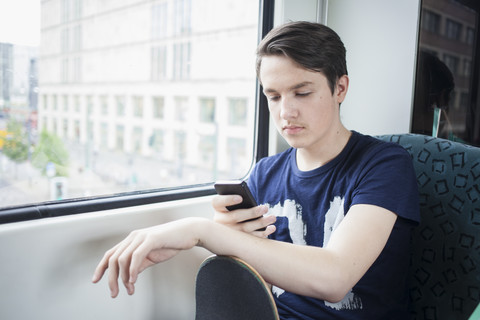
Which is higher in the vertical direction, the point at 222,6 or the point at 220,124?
the point at 222,6

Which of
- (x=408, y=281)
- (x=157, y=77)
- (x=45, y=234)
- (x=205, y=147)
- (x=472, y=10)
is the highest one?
(x=472, y=10)

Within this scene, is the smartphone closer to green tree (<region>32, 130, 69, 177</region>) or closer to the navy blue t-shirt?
the navy blue t-shirt

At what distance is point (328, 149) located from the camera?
1188 millimetres

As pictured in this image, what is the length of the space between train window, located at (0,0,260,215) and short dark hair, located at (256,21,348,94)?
0.77 meters

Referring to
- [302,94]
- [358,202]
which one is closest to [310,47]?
[302,94]

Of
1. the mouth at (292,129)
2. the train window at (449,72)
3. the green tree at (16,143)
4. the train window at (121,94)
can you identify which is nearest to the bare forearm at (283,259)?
the mouth at (292,129)

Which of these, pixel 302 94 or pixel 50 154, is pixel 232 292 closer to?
pixel 302 94

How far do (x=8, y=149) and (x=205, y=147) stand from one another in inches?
45.3

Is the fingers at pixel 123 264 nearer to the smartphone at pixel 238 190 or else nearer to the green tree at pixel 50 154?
the smartphone at pixel 238 190

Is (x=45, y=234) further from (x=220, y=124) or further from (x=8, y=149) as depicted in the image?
(x=220, y=124)

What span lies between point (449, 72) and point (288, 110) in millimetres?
807

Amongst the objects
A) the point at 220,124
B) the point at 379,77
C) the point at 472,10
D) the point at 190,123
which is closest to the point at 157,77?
the point at 190,123

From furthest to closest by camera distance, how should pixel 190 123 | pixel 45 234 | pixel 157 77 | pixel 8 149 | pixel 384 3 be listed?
1. pixel 190 123
2. pixel 157 77
3. pixel 384 3
4. pixel 8 149
5. pixel 45 234

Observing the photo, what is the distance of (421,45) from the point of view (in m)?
1.59
